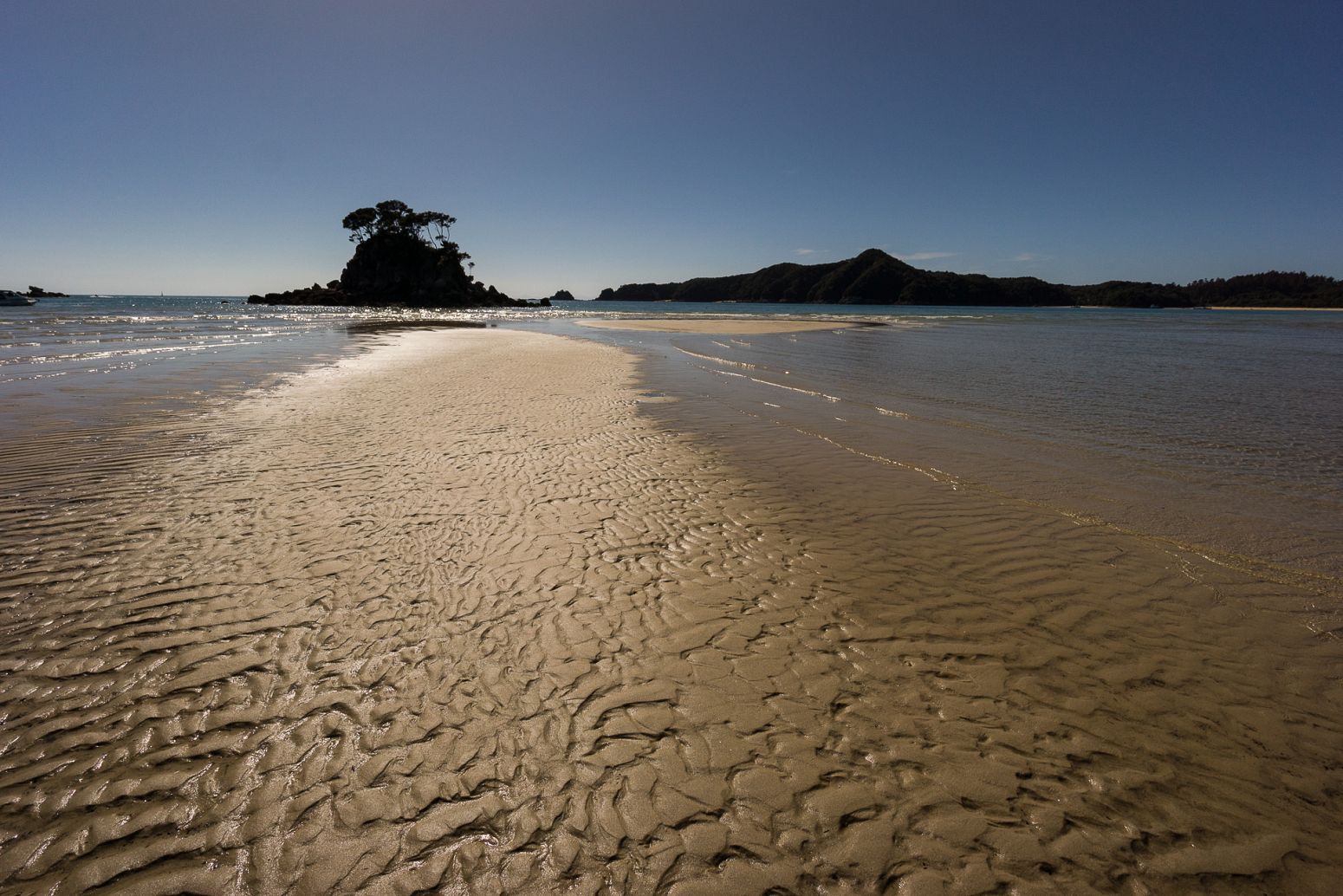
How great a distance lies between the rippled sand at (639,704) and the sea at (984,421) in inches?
64.8

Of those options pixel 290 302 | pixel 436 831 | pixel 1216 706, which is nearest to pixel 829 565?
pixel 1216 706

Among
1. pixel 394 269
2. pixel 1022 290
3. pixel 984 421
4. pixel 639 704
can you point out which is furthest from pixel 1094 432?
pixel 1022 290

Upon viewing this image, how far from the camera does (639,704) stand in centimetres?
433

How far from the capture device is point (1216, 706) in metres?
4.39

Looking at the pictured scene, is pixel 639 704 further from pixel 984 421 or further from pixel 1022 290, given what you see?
pixel 1022 290

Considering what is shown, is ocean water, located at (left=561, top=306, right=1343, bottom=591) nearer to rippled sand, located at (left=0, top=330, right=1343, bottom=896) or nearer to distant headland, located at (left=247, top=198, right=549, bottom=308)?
rippled sand, located at (left=0, top=330, right=1343, bottom=896)

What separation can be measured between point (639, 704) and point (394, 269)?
13408 cm

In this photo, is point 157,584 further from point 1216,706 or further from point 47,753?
point 1216,706

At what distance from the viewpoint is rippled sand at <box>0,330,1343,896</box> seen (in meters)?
3.14

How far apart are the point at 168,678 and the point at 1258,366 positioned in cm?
4000

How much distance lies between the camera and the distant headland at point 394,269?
380ft

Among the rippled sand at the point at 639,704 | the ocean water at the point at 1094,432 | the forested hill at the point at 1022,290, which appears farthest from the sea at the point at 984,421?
the forested hill at the point at 1022,290

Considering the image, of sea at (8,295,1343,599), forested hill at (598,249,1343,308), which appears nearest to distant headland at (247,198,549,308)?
sea at (8,295,1343,599)

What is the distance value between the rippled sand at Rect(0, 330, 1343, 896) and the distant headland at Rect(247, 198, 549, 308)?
121 metres
